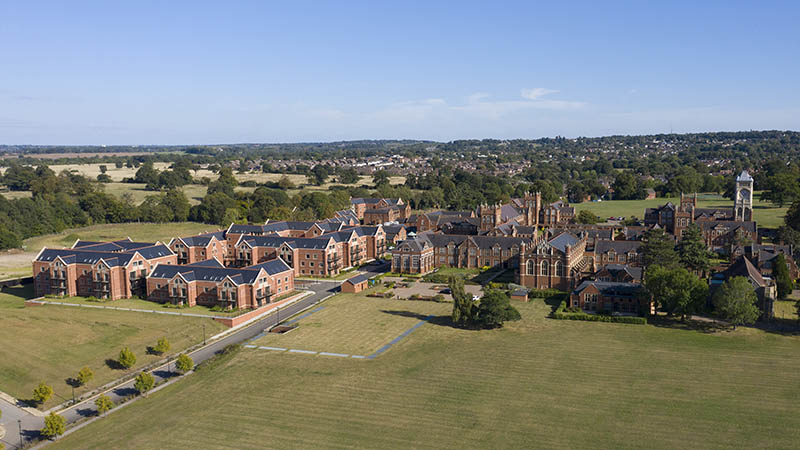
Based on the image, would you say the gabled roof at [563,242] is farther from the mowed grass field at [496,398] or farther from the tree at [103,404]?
the tree at [103,404]

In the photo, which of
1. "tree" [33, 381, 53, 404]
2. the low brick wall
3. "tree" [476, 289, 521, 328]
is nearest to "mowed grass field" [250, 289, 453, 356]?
the low brick wall

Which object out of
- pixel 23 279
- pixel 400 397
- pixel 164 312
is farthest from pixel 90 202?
pixel 400 397

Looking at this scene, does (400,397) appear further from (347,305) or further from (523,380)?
(347,305)

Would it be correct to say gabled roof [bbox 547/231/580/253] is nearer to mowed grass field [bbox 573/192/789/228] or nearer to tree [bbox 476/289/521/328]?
tree [bbox 476/289/521/328]

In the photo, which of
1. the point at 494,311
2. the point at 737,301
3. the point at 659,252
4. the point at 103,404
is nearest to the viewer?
the point at 103,404

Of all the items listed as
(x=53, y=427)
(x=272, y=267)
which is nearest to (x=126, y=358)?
(x=53, y=427)

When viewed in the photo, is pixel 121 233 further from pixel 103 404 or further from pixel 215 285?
pixel 103 404
